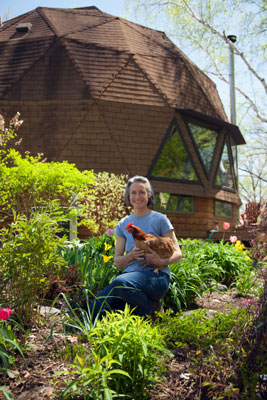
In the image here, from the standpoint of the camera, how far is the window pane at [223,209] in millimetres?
14412

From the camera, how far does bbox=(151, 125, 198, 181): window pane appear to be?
12.8 m

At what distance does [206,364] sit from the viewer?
2.52 m

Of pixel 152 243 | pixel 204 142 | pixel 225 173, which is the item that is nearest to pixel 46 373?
pixel 152 243

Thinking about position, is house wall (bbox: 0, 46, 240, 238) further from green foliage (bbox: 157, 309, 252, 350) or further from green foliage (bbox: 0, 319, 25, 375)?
green foliage (bbox: 0, 319, 25, 375)

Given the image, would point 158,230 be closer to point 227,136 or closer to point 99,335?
point 99,335

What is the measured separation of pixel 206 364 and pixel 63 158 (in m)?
10.1

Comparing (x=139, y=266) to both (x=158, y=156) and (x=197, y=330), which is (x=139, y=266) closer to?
(x=197, y=330)

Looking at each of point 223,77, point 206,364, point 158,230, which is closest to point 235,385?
point 206,364

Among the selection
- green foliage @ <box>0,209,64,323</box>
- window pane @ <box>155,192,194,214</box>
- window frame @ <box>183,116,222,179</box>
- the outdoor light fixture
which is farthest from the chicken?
the outdoor light fixture

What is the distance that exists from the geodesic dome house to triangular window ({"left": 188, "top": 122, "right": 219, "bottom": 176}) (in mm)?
39

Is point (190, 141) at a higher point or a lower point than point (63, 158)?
higher

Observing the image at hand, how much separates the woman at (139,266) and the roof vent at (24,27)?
40.2 ft

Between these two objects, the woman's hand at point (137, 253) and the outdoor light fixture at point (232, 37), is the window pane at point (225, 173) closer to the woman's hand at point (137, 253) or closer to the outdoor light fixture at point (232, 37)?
the outdoor light fixture at point (232, 37)

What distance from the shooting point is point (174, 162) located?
13.1m
